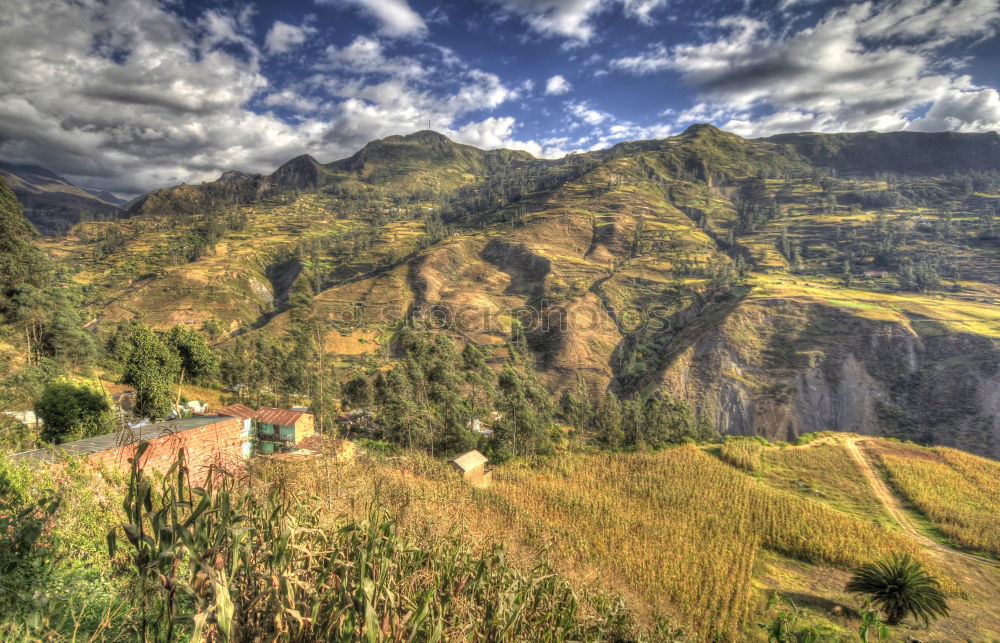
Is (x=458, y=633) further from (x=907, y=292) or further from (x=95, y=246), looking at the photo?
(x=95, y=246)

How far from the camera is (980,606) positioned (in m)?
11.2

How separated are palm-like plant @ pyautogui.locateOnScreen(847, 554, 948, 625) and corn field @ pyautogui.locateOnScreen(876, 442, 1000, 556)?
958 centimetres

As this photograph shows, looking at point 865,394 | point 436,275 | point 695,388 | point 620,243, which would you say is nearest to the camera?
point 865,394

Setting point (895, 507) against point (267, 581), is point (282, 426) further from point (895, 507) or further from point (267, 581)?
point (895, 507)

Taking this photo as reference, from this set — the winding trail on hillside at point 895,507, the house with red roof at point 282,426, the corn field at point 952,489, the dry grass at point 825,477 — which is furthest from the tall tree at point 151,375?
the corn field at point 952,489

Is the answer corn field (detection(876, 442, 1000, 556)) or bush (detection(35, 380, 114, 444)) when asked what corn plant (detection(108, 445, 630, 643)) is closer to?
bush (detection(35, 380, 114, 444))

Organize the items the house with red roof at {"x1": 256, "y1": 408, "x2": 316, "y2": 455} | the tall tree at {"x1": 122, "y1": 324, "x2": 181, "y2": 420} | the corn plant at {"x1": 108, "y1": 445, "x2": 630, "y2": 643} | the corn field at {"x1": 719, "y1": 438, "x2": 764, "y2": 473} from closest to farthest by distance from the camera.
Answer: the corn plant at {"x1": 108, "y1": 445, "x2": 630, "y2": 643}, the tall tree at {"x1": 122, "y1": 324, "x2": 181, "y2": 420}, the corn field at {"x1": 719, "y1": 438, "x2": 764, "y2": 473}, the house with red roof at {"x1": 256, "y1": 408, "x2": 316, "y2": 455}

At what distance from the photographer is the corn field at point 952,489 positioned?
15.7 metres

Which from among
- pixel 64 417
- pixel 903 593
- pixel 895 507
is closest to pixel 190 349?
pixel 64 417

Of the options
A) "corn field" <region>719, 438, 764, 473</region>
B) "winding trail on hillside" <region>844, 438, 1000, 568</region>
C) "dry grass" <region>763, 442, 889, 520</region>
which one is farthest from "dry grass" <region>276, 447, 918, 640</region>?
"dry grass" <region>763, 442, 889, 520</region>

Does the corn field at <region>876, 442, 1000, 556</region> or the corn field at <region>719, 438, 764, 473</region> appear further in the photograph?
the corn field at <region>719, 438, 764, 473</region>

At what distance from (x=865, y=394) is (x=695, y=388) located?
63.9 ft

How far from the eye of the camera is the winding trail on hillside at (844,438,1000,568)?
1447cm

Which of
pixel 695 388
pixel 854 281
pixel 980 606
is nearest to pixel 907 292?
pixel 854 281
